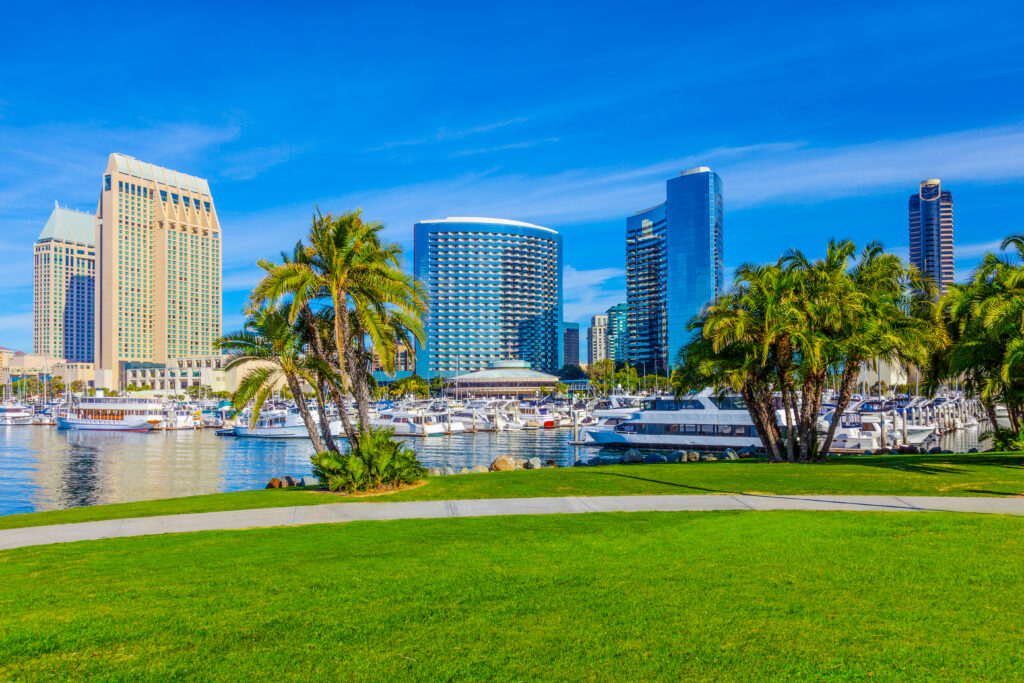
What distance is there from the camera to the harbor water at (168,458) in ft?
124

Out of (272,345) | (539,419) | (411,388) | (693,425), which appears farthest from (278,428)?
(411,388)

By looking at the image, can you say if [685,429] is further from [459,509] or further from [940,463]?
[459,509]

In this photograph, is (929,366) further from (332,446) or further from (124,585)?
Result: (124,585)

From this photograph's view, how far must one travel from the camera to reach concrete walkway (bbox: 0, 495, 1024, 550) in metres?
12.6

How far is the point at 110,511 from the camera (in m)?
15.7

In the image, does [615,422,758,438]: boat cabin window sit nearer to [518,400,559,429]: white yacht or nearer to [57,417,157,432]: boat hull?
[518,400,559,429]: white yacht

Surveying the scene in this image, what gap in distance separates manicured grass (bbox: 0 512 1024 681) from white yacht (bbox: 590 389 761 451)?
39.8 m

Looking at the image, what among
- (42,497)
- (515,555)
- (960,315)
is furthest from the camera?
(42,497)

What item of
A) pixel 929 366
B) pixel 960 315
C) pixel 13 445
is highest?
pixel 960 315

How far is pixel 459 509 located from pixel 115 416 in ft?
295

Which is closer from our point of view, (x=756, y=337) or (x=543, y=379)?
(x=756, y=337)

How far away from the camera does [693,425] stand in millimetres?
51406

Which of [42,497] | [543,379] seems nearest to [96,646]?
[42,497]

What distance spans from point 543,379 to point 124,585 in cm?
18909
